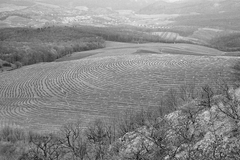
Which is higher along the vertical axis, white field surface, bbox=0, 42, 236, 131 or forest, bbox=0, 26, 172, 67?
forest, bbox=0, 26, 172, 67

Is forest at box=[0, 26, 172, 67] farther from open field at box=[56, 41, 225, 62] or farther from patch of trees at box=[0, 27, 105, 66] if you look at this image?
open field at box=[56, 41, 225, 62]

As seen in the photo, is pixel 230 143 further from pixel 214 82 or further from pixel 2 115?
Answer: pixel 2 115

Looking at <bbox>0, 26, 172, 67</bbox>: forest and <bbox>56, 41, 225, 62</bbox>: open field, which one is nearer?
<bbox>56, 41, 225, 62</bbox>: open field

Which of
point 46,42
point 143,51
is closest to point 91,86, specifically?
point 143,51

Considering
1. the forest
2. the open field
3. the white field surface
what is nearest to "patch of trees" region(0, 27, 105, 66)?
the forest

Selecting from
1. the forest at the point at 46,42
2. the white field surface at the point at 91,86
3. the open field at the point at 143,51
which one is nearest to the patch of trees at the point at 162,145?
the white field surface at the point at 91,86

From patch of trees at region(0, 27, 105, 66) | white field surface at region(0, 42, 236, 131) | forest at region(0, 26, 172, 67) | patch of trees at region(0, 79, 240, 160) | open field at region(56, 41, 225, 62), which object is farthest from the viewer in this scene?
forest at region(0, 26, 172, 67)

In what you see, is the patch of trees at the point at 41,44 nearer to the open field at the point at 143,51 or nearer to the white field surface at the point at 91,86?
the open field at the point at 143,51
